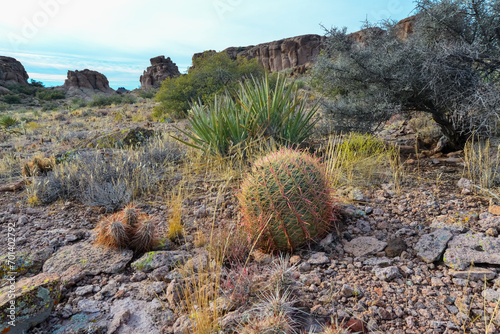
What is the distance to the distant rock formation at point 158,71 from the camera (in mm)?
66938

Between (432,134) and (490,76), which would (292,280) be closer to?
(490,76)

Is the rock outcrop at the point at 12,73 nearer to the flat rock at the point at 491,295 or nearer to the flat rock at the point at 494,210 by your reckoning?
the flat rock at the point at 494,210

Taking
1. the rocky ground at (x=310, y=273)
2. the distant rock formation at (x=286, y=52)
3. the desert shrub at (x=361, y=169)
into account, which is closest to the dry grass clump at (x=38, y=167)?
the rocky ground at (x=310, y=273)

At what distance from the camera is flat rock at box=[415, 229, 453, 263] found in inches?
85.6

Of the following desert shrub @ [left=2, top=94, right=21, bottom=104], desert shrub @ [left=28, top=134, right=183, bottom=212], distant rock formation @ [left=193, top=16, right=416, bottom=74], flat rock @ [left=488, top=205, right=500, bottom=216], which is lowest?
flat rock @ [left=488, top=205, right=500, bottom=216]

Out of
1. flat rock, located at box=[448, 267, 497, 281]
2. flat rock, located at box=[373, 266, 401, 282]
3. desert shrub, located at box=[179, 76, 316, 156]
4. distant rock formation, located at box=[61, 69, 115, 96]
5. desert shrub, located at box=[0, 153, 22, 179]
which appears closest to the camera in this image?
flat rock, located at box=[448, 267, 497, 281]

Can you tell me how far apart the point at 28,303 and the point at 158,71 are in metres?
72.9

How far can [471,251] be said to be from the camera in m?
2.12

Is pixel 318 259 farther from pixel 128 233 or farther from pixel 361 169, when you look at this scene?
pixel 361 169

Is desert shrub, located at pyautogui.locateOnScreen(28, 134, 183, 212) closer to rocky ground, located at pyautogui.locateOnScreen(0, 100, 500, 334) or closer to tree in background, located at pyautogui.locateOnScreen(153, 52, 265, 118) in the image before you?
rocky ground, located at pyautogui.locateOnScreen(0, 100, 500, 334)

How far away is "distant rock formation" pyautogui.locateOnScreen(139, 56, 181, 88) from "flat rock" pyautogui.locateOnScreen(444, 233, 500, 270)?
228ft

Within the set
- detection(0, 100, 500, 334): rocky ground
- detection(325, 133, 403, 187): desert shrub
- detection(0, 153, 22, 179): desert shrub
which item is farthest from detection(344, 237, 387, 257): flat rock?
detection(0, 153, 22, 179): desert shrub

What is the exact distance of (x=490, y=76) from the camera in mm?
4191

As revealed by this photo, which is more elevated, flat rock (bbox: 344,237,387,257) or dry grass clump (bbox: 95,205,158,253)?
dry grass clump (bbox: 95,205,158,253)
